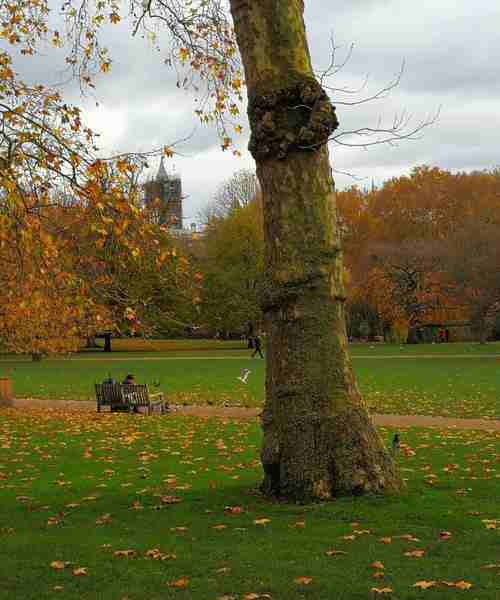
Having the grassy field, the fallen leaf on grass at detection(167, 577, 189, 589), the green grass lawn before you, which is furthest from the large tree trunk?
the grassy field

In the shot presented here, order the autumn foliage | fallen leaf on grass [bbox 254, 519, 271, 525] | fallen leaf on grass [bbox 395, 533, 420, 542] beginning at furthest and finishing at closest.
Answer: the autumn foliage < fallen leaf on grass [bbox 254, 519, 271, 525] < fallen leaf on grass [bbox 395, 533, 420, 542]

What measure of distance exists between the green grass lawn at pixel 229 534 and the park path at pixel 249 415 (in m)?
5.24

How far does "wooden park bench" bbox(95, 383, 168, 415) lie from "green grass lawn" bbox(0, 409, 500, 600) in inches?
361

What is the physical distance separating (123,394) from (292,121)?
46.2ft

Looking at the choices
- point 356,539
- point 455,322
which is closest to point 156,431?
point 356,539

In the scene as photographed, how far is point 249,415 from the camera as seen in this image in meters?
19.9

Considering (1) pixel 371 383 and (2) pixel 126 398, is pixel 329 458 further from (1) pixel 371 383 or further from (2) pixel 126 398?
(1) pixel 371 383

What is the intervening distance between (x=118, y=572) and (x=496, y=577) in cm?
261

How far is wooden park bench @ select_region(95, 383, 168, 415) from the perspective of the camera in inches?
822

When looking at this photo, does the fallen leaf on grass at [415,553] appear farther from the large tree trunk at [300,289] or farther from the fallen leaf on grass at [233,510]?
the fallen leaf on grass at [233,510]

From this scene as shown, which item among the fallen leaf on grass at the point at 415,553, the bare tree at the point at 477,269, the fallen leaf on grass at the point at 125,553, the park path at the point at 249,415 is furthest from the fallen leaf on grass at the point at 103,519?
the bare tree at the point at 477,269

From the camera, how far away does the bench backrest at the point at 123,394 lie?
824 inches

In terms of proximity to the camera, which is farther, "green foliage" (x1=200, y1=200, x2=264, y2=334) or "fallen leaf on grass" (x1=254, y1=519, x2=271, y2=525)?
"green foliage" (x1=200, y1=200, x2=264, y2=334)

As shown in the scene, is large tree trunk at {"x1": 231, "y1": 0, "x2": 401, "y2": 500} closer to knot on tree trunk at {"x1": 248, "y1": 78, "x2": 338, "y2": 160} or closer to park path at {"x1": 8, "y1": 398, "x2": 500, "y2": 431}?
knot on tree trunk at {"x1": 248, "y1": 78, "x2": 338, "y2": 160}
